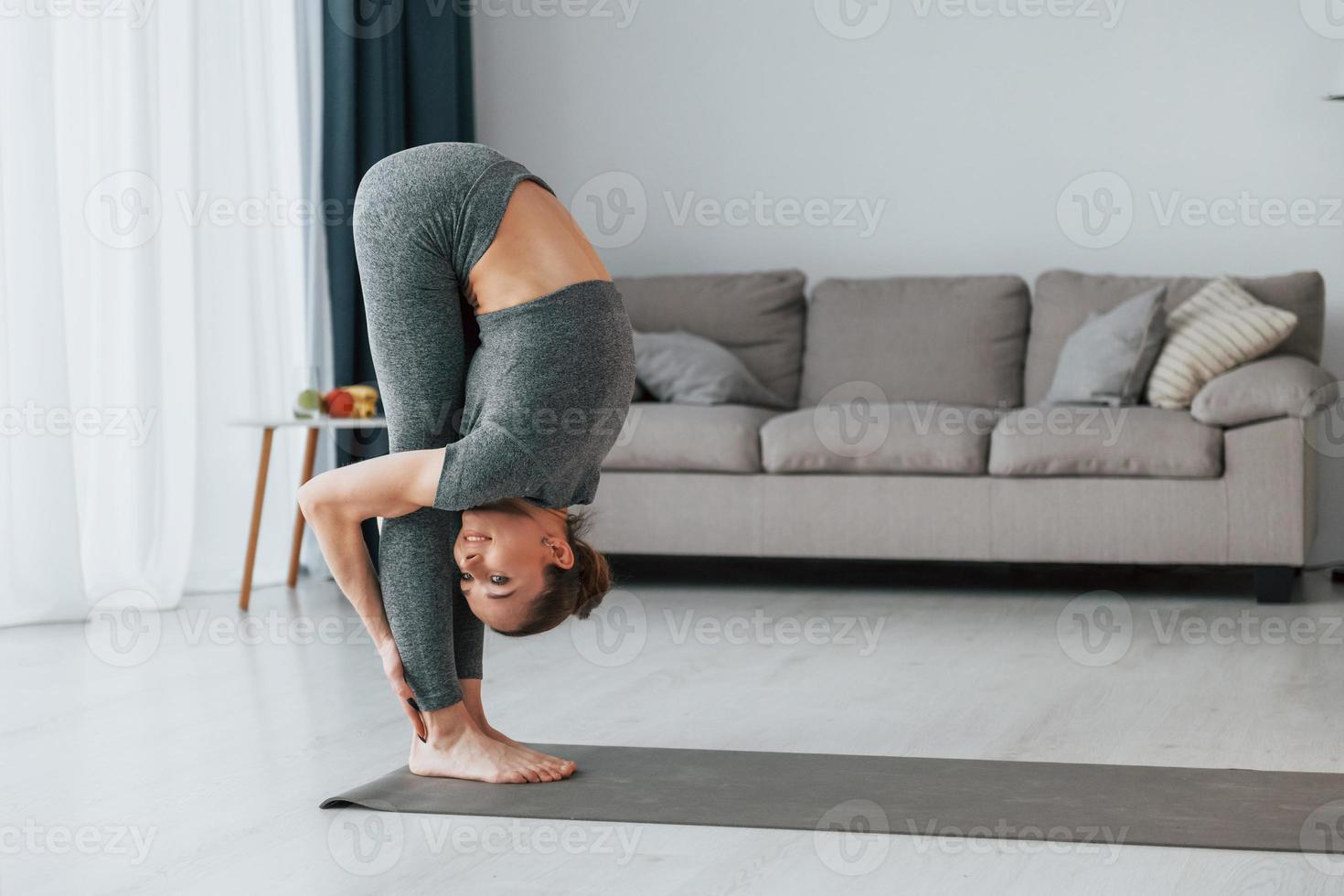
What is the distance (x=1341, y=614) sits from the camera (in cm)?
377

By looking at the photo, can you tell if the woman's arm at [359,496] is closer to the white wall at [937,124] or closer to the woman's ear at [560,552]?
the woman's ear at [560,552]

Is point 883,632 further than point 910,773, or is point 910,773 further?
point 883,632

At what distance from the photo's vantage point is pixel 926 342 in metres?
4.68

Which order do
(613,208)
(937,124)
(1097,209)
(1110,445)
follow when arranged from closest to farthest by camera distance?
(1110,445) → (1097,209) → (937,124) → (613,208)

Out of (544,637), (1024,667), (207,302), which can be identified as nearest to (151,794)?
(544,637)

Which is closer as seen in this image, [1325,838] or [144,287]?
[1325,838]

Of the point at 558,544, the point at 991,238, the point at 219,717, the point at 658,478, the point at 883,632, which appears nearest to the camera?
the point at 558,544

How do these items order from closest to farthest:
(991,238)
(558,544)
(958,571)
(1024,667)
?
(558,544), (1024,667), (958,571), (991,238)

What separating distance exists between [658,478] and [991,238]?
1.64 meters

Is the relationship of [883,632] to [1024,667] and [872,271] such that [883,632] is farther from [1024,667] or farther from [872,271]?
[872,271]
